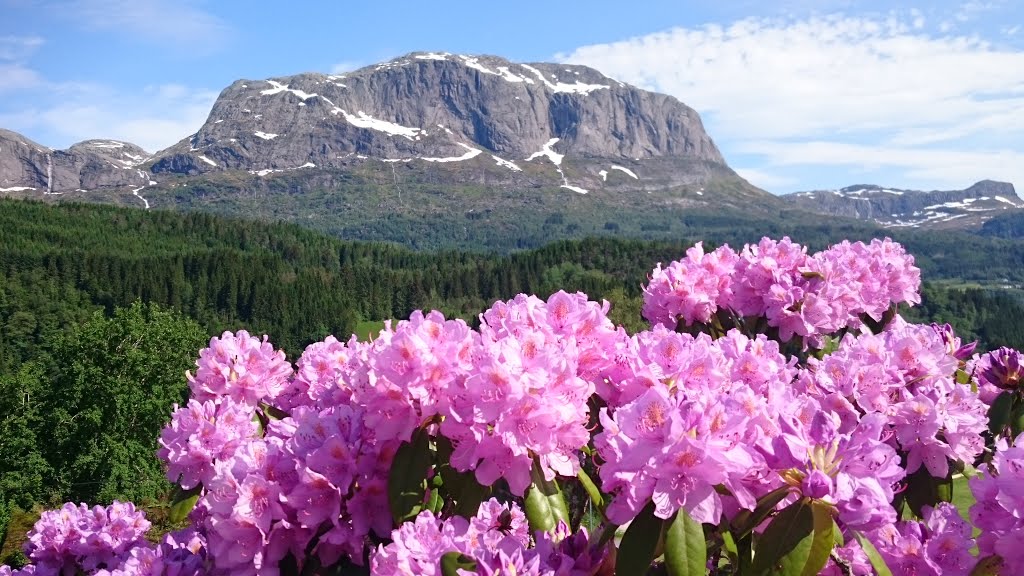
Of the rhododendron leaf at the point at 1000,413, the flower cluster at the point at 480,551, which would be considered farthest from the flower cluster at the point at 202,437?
the rhododendron leaf at the point at 1000,413

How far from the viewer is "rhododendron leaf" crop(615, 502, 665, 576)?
1992 mm

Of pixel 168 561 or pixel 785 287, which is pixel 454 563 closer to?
pixel 168 561

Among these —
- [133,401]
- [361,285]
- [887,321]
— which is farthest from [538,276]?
[887,321]

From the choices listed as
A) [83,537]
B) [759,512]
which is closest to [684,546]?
[759,512]

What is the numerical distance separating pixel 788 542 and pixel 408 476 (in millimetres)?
1324

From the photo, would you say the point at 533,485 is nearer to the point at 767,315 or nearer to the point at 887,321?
the point at 767,315

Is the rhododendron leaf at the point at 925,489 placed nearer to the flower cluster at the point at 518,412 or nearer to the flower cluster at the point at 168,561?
the flower cluster at the point at 518,412

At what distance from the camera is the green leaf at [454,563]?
86.4 inches

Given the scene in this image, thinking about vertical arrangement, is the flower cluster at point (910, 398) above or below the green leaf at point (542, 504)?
above

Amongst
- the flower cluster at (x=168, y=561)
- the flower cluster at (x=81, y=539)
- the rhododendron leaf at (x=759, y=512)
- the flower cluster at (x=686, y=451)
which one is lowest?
the flower cluster at (x=81, y=539)

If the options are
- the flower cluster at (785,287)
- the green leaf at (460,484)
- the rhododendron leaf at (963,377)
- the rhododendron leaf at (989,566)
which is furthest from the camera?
the flower cluster at (785,287)

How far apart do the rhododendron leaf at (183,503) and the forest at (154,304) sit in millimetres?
8857

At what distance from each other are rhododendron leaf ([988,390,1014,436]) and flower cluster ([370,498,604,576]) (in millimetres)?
2615

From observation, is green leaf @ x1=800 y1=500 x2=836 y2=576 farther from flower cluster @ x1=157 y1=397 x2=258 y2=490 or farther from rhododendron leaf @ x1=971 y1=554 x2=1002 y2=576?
flower cluster @ x1=157 y1=397 x2=258 y2=490
